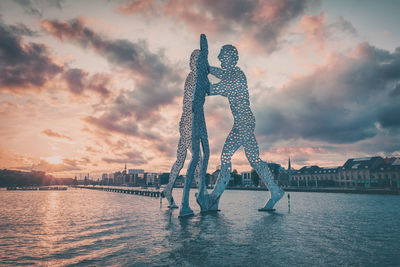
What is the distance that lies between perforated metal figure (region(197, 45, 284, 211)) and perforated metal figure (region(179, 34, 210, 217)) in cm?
167

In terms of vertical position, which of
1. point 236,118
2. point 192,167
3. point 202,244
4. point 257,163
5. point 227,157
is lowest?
point 202,244

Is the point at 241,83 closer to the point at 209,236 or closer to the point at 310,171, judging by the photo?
the point at 209,236

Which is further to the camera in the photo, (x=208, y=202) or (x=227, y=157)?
(x=208, y=202)

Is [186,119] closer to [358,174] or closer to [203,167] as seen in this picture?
[203,167]

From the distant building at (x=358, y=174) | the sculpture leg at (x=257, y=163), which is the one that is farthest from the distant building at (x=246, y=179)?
the sculpture leg at (x=257, y=163)

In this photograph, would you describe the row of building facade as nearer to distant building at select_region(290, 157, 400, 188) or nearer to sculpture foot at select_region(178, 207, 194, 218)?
distant building at select_region(290, 157, 400, 188)

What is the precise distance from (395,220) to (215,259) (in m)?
20.6

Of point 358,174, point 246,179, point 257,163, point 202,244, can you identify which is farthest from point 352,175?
point 202,244

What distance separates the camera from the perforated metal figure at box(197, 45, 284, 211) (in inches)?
1038

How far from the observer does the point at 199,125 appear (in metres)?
24.0

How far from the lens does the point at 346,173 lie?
95.1 m

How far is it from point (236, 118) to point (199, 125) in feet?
15.0

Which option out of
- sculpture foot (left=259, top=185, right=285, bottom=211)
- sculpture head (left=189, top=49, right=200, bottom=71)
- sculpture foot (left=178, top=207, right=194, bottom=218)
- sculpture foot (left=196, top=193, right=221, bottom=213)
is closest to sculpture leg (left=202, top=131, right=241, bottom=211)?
sculpture foot (left=196, top=193, right=221, bottom=213)

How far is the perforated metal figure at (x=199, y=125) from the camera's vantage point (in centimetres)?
2286
